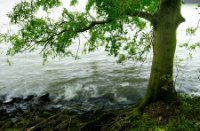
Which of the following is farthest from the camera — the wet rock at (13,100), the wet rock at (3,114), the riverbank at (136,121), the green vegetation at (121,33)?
the wet rock at (13,100)

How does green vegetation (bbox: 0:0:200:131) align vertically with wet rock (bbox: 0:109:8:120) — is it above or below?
above

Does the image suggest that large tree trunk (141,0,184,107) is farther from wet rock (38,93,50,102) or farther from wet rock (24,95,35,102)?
wet rock (24,95,35,102)

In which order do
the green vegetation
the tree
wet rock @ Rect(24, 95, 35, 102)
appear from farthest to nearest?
wet rock @ Rect(24, 95, 35, 102) < the tree < the green vegetation

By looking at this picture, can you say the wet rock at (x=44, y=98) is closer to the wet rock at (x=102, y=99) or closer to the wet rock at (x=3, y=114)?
the wet rock at (x=102, y=99)

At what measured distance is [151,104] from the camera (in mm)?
11625

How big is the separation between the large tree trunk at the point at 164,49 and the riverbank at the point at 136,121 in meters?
0.43

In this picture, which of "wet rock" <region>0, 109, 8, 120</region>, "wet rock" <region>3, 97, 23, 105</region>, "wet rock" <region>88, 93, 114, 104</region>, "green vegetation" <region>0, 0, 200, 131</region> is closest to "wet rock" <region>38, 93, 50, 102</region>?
"wet rock" <region>3, 97, 23, 105</region>

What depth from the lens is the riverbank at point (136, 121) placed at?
31.3ft

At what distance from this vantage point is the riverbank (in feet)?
31.3

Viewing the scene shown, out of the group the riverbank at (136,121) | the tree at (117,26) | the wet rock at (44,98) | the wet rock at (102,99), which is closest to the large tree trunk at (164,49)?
the tree at (117,26)

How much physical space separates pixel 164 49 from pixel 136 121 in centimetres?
285

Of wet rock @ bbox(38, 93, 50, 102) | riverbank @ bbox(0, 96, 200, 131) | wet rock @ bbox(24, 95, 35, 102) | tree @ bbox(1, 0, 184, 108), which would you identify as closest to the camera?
riverbank @ bbox(0, 96, 200, 131)

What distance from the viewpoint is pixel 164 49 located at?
11266 mm

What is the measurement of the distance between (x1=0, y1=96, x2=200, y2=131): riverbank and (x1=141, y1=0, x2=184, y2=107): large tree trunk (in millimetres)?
432
